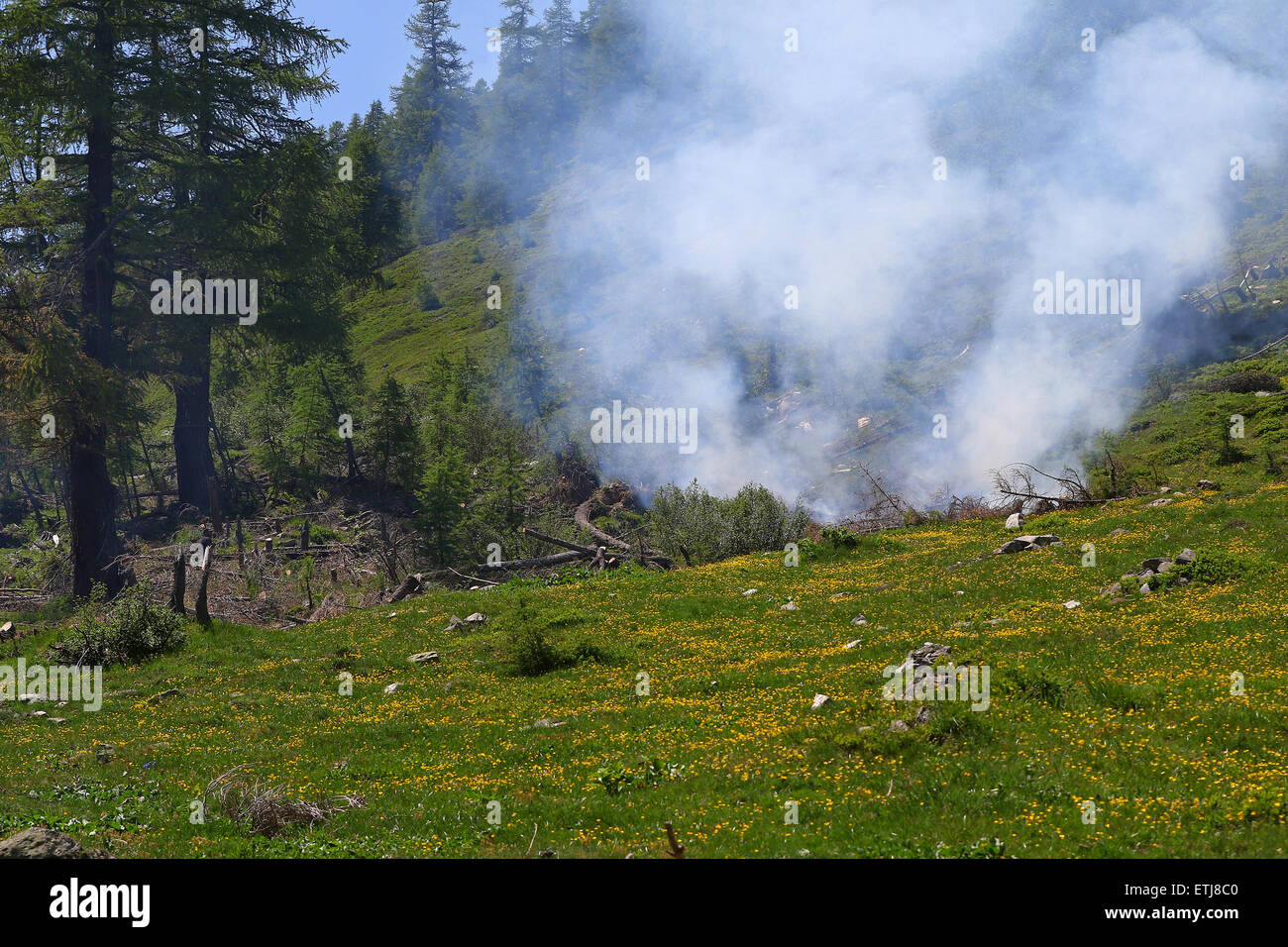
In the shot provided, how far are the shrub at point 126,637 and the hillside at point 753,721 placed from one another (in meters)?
0.80

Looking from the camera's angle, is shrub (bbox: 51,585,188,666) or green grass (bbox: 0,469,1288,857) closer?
green grass (bbox: 0,469,1288,857)

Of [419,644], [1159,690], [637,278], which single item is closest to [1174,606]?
[1159,690]

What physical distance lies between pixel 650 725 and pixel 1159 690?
295 inches

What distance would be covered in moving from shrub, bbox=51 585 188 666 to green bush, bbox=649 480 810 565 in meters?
17.2

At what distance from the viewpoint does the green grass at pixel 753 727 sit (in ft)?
31.9

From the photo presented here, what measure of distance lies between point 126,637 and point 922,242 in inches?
2007

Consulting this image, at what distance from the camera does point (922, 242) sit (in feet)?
190

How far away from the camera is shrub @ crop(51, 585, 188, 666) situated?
2250 cm

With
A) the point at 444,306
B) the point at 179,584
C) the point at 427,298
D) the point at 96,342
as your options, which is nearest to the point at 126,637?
the point at 179,584

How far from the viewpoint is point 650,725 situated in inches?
574

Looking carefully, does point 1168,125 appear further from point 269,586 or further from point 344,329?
point 269,586
